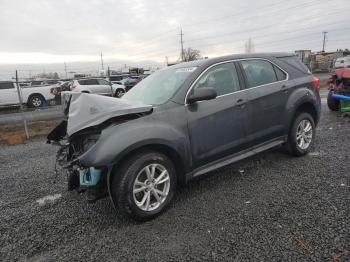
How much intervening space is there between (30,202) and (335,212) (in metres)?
3.82

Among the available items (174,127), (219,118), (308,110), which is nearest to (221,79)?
(219,118)

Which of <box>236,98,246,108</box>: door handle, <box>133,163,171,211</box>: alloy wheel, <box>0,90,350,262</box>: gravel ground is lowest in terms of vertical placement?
<box>0,90,350,262</box>: gravel ground

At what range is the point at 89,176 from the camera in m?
3.08

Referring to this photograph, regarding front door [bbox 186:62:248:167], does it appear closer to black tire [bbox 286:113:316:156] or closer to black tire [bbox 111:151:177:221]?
black tire [bbox 111:151:177:221]

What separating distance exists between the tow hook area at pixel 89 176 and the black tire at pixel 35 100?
1642 centimetres

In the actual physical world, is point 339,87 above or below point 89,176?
above

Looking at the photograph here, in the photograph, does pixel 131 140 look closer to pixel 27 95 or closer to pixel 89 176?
pixel 89 176

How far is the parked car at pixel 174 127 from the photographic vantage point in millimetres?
3037

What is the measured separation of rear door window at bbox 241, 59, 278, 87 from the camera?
4.21m

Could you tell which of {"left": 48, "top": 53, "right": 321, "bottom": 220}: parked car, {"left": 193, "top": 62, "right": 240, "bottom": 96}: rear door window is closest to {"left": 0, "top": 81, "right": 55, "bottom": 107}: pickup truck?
{"left": 48, "top": 53, "right": 321, "bottom": 220}: parked car

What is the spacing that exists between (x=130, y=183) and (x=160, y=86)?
5.20ft

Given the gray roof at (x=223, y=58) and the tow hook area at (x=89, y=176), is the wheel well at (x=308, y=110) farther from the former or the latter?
the tow hook area at (x=89, y=176)

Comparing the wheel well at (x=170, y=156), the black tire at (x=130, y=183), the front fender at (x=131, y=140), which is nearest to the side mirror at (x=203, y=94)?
the front fender at (x=131, y=140)

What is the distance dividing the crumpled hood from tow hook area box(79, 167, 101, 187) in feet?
1.46
